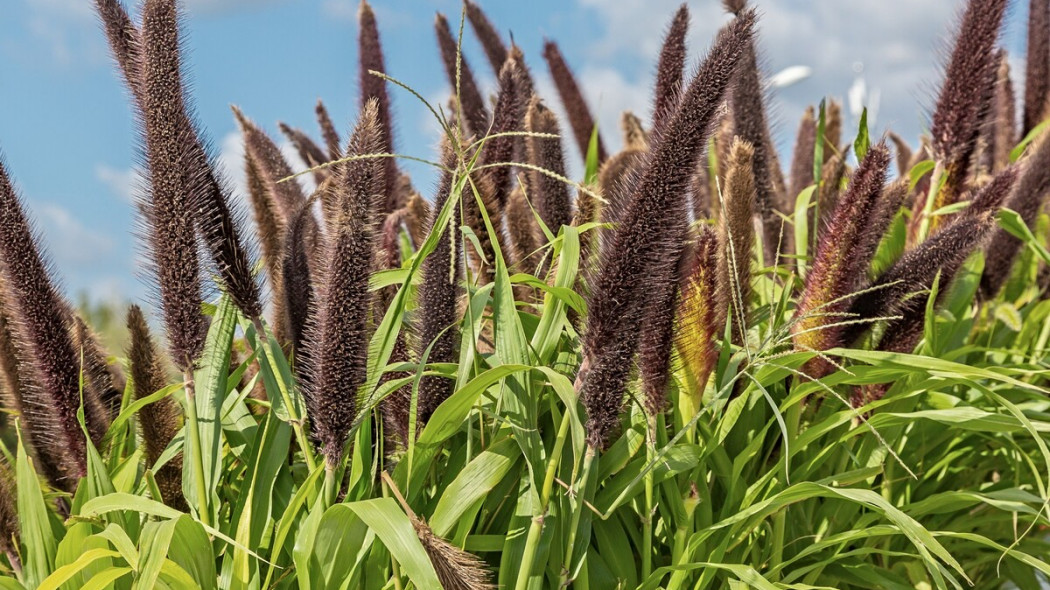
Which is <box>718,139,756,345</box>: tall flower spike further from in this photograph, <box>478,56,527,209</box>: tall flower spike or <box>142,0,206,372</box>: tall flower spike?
<box>142,0,206,372</box>: tall flower spike

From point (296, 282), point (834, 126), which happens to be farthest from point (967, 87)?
point (296, 282)

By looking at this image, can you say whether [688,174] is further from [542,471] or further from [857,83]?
[857,83]

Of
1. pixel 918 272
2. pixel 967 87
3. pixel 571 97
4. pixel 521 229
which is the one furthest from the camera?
pixel 571 97

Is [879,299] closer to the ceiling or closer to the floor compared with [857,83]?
closer to the floor

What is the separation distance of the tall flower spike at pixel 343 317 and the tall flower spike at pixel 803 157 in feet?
5.72

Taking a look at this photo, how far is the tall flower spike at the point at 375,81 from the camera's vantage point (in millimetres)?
1856

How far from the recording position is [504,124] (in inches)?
55.7

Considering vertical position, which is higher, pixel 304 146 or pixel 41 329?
pixel 304 146

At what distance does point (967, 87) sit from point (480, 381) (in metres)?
1.26

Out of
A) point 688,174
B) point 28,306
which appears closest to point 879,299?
point 688,174

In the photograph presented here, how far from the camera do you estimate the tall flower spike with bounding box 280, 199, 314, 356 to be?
3.96 ft

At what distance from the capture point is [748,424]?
4.55ft

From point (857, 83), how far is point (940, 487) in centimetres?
290

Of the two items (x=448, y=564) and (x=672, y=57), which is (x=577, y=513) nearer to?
(x=448, y=564)
